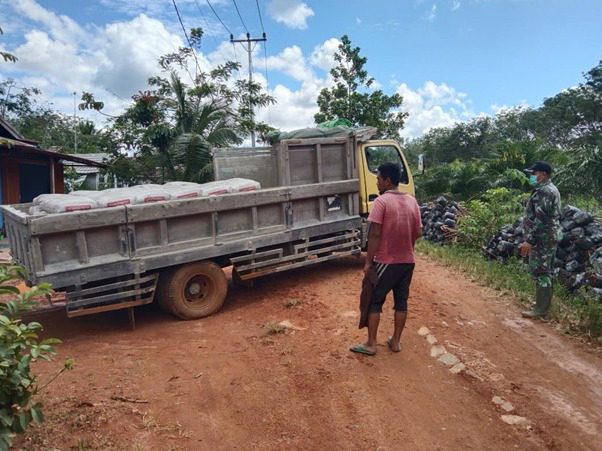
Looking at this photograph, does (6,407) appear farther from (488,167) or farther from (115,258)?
(488,167)

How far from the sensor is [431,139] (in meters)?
33.6

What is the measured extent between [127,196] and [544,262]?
15.8 feet

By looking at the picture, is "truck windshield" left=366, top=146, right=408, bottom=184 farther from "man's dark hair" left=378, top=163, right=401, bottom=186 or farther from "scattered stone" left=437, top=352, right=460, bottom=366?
"scattered stone" left=437, top=352, right=460, bottom=366

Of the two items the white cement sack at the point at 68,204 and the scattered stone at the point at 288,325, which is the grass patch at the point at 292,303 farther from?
the white cement sack at the point at 68,204

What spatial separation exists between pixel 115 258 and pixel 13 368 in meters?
2.61

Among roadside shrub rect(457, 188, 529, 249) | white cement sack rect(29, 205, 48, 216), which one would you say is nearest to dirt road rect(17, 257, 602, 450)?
white cement sack rect(29, 205, 48, 216)

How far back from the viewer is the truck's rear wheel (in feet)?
16.8

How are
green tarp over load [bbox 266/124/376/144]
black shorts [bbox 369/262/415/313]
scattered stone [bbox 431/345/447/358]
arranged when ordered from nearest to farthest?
black shorts [bbox 369/262/415/313]
scattered stone [bbox 431/345/447/358]
green tarp over load [bbox 266/124/376/144]

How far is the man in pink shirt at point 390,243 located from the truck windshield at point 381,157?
10.7ft

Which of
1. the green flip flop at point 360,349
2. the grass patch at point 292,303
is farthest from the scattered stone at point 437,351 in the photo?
the grass patch at point 292,303

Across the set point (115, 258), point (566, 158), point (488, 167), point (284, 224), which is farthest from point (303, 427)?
point (488, 167)

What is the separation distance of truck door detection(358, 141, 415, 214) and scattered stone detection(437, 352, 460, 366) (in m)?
3.28

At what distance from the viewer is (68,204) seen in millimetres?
4461

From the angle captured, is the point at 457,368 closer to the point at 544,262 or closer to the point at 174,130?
the point at 544,262
